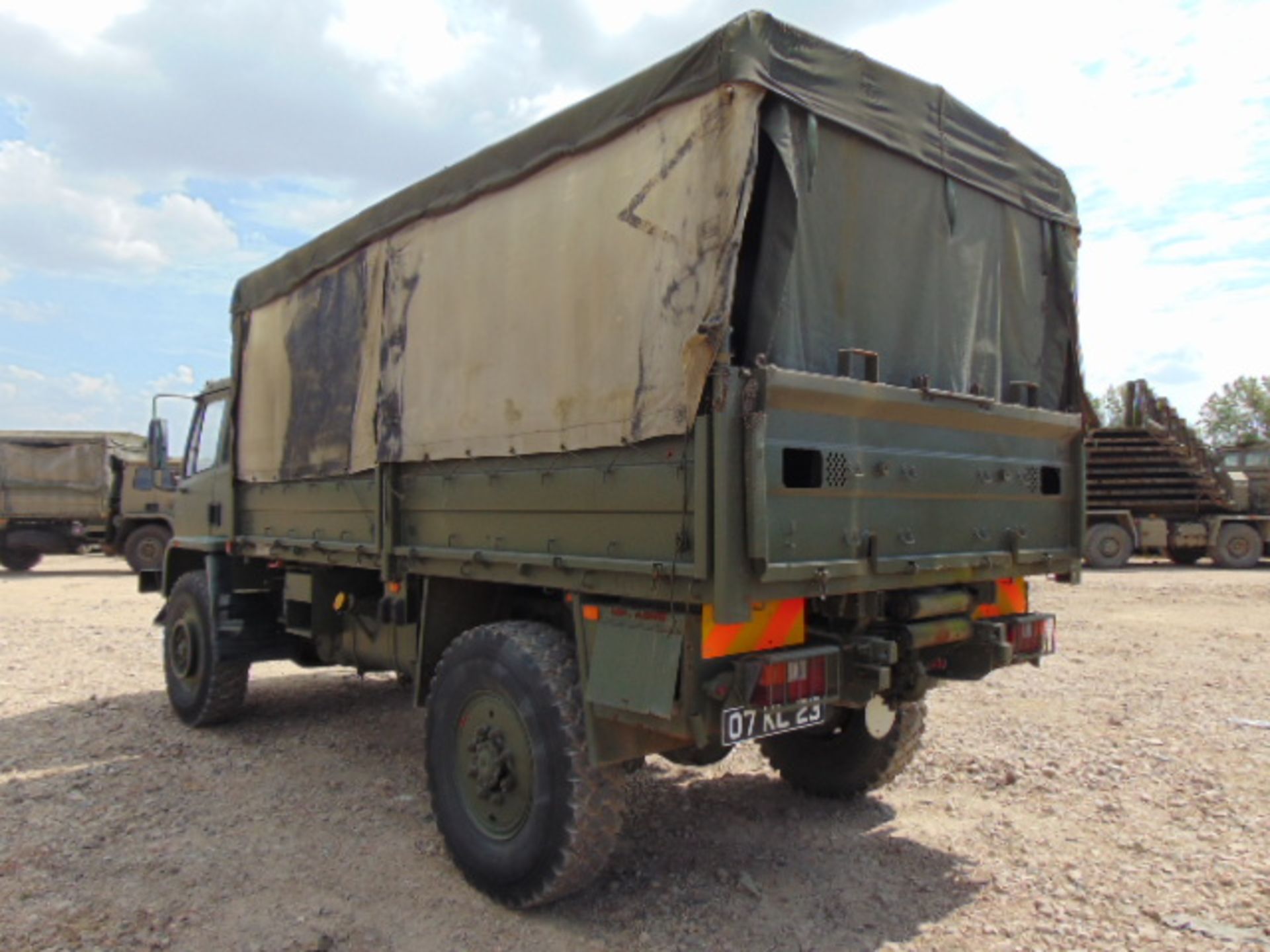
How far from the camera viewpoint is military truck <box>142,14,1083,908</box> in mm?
3209

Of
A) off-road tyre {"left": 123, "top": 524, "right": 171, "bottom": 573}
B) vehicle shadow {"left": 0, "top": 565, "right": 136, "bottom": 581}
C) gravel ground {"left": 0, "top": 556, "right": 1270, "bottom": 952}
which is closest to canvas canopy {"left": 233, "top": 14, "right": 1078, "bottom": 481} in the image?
gravel ground {"left": 0, "top": 556, "right": 1270, "bottom": 952}

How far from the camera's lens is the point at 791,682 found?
10.8 ft

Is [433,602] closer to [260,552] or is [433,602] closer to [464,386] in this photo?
[464,386]

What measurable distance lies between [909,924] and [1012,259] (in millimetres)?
2939

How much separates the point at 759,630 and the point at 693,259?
4.37 feet

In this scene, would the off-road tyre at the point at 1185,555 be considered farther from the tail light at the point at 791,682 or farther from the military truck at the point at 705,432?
the tail light at the point at 791,682

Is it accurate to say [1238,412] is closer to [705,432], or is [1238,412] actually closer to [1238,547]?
[1238,547]

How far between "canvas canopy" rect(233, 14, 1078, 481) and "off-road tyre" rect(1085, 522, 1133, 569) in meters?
15.9

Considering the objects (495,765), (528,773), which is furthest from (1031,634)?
(495,765)

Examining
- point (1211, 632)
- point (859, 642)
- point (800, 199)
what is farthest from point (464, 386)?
point (1211, 632)

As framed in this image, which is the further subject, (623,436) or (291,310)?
(291,310)

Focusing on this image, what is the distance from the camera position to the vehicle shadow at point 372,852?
3514 mm

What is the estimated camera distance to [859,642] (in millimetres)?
3523

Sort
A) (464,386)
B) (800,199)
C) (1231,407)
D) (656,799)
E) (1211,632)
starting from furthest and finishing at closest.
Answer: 1. (1231,407)
2. (1211,632)
3. (656,799)
4. (464,386)
5. (800,199)
